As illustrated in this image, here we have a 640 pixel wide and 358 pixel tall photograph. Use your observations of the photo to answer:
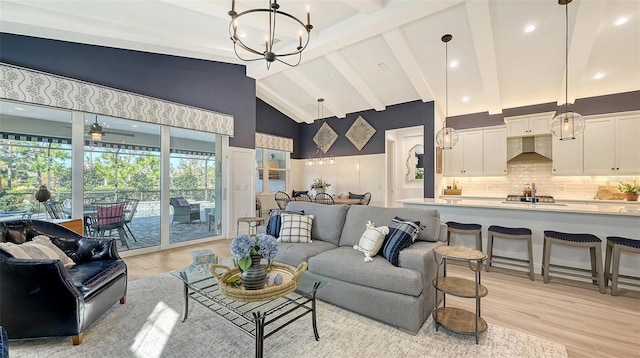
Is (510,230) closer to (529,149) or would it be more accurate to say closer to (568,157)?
(568,157)

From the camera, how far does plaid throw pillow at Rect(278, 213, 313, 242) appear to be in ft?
10.8

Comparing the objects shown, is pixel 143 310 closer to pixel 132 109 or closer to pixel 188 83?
pixel 132 109

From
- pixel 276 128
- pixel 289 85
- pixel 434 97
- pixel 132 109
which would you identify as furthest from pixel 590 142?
pixel 132 109

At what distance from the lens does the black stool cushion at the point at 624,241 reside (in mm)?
2848

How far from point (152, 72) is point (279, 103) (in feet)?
12.7

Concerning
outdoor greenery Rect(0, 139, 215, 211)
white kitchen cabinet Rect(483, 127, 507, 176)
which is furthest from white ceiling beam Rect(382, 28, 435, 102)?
outdoor greenery Rect(0, 139, 215, 211)

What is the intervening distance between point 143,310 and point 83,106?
3265mm

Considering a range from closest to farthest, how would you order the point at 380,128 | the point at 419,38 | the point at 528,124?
the point at 419,38, the point at 528,124, the point at 380,128

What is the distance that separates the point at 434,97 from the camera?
627 cm

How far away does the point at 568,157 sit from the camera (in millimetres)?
5273

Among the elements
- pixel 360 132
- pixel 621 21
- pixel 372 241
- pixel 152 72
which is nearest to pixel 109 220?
pixel 152 72

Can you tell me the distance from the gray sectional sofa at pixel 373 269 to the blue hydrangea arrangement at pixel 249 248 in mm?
466

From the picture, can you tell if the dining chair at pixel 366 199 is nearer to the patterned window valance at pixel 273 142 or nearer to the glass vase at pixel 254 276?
the patterned window valance at pixel 273 142

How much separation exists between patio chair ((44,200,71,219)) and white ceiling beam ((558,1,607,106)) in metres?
7.69
